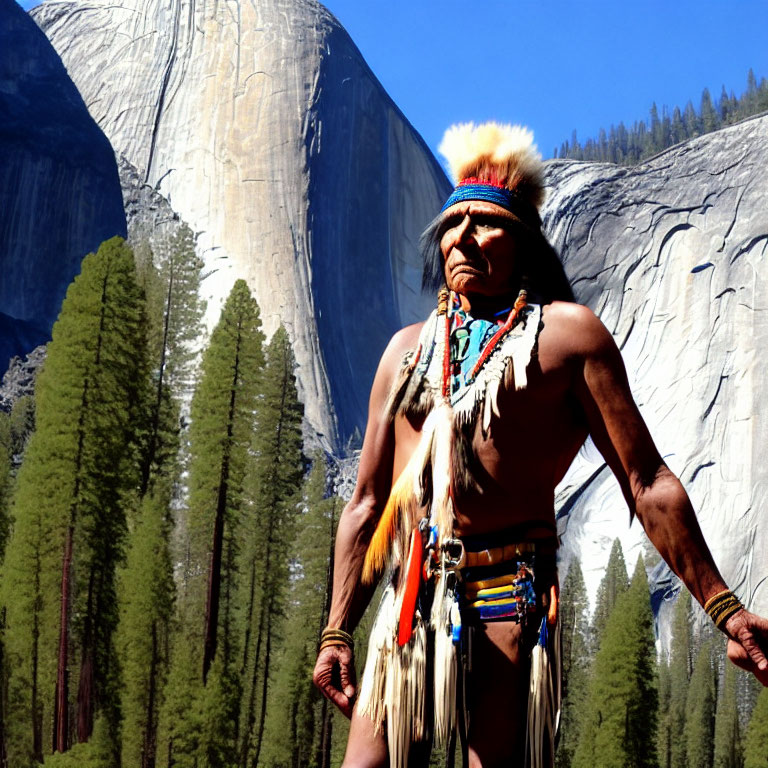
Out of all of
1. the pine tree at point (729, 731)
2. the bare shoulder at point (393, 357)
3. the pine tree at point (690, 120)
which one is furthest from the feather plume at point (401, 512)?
the pine tree at point (690, 120)

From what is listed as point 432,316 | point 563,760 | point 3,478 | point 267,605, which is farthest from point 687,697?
point 432,316

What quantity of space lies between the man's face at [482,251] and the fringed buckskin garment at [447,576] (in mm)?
94

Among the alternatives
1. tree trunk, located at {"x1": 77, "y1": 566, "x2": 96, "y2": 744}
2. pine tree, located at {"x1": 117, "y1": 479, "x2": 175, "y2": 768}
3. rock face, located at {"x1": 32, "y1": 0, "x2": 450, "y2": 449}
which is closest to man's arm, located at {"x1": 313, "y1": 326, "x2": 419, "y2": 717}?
tree trunk, located at {"x1": 77, "y1": 566, "x2": 96, "y2": 744}

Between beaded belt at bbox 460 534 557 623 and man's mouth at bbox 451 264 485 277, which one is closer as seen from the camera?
beaded belt at bbox 460 534 557 623

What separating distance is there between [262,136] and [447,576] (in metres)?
34.7

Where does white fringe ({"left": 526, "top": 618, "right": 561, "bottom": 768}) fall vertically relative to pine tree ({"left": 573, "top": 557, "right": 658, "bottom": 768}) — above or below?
below

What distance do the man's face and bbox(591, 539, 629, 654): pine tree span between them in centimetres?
2861

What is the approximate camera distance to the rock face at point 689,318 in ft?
119

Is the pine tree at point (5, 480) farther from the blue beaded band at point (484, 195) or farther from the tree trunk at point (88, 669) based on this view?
the blue beaded band at point (484, 195)

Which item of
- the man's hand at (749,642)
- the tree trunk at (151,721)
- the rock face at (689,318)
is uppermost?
the rock face at (689,318)

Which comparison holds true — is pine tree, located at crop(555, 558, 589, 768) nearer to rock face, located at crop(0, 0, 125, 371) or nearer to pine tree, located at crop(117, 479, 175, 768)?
pine tree, located at crop(117, 479, 175, 768)

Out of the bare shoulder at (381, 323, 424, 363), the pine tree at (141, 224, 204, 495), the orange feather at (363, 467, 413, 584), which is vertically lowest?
the orange feather at (363, 467, 413, 584)

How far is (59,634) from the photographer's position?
1347cm

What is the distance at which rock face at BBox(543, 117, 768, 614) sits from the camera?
36.3m
